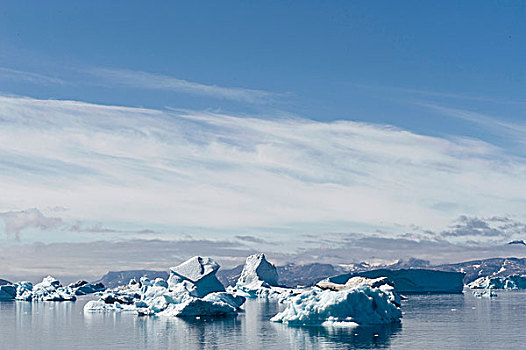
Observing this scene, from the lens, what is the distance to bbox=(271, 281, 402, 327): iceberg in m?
55.4

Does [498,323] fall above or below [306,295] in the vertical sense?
below

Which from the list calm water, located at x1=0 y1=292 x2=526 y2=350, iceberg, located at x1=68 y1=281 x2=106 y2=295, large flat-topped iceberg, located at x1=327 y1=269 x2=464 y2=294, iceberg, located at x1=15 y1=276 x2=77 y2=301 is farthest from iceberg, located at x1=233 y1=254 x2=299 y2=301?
calm water, located at x1=0 y1=292 x2=526 y2=350

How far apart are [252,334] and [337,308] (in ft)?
29.3

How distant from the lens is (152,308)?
7269 cm

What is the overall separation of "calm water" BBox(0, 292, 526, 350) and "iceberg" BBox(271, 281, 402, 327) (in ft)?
6.04

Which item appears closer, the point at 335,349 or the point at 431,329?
the point at 335,349

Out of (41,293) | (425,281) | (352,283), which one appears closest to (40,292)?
(41,293)

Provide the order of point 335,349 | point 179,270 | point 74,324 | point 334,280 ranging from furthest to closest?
point 334,280 → point 179,270 → point 74,324 → point 335,349

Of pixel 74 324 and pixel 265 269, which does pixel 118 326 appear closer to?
pixel 74 324

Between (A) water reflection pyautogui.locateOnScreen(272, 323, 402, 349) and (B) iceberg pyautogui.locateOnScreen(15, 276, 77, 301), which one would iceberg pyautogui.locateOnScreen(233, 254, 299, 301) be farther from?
(A) water reflection pyautogui.locateOnScreen(272, 323, 402, 349)

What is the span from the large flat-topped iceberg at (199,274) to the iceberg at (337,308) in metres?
39.1

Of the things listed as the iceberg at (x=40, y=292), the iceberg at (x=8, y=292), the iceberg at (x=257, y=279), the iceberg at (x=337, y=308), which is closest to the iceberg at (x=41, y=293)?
the iceberg at (x=40, y=292)

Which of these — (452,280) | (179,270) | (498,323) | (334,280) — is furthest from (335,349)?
(452,280)

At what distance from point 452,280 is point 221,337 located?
121 metres
